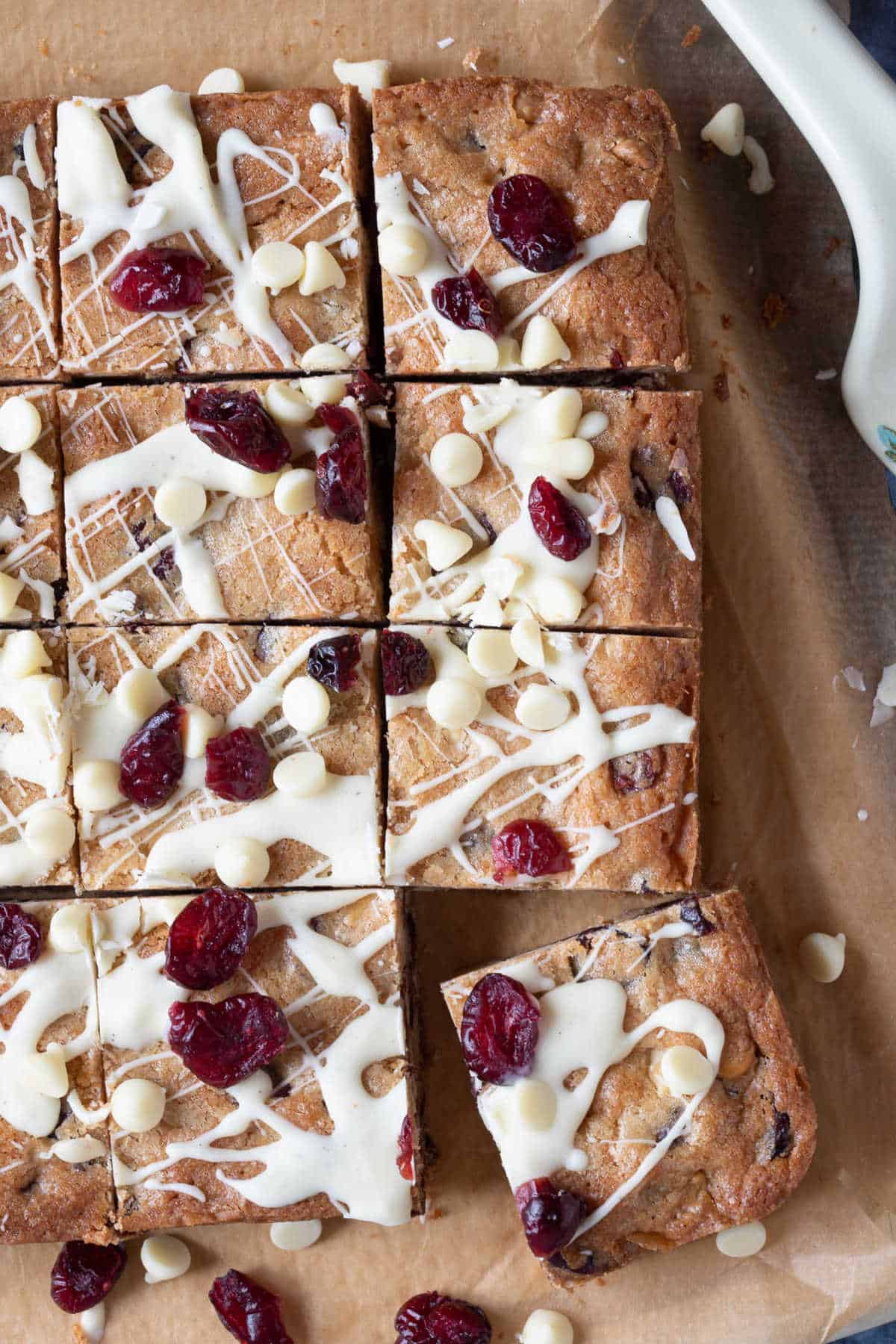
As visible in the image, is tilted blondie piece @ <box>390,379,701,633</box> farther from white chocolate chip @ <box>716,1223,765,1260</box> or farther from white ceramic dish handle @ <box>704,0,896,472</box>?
white chocolate chip @ <box>716,1223,765,1260</box>

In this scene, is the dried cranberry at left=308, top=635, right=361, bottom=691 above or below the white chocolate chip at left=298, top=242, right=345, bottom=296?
below

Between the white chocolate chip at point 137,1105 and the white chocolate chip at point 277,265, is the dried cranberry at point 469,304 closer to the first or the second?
the white chocolate chip at point 277,265

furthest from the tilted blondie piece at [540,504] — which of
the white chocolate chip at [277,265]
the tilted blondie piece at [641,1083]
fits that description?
the tilted blondie piece at [641,1083]

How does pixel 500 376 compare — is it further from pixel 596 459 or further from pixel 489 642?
pixel 489 642

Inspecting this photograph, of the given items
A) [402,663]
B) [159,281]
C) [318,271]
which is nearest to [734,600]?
[402,663]

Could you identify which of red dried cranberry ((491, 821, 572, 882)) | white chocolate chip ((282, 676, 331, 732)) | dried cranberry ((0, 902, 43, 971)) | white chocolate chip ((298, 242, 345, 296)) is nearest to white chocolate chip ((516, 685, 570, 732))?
red dried cranberry ((491, 821, 572, 882))

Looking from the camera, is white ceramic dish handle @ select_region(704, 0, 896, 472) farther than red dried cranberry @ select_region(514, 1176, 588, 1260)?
No

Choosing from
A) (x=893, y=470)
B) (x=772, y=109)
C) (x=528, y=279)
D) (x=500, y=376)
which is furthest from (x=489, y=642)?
(x=772, y=109)

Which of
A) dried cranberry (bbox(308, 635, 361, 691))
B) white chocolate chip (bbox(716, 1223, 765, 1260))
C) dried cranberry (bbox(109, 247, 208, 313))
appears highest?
dried cranberry (bbox(109, 247, 208, 313))
